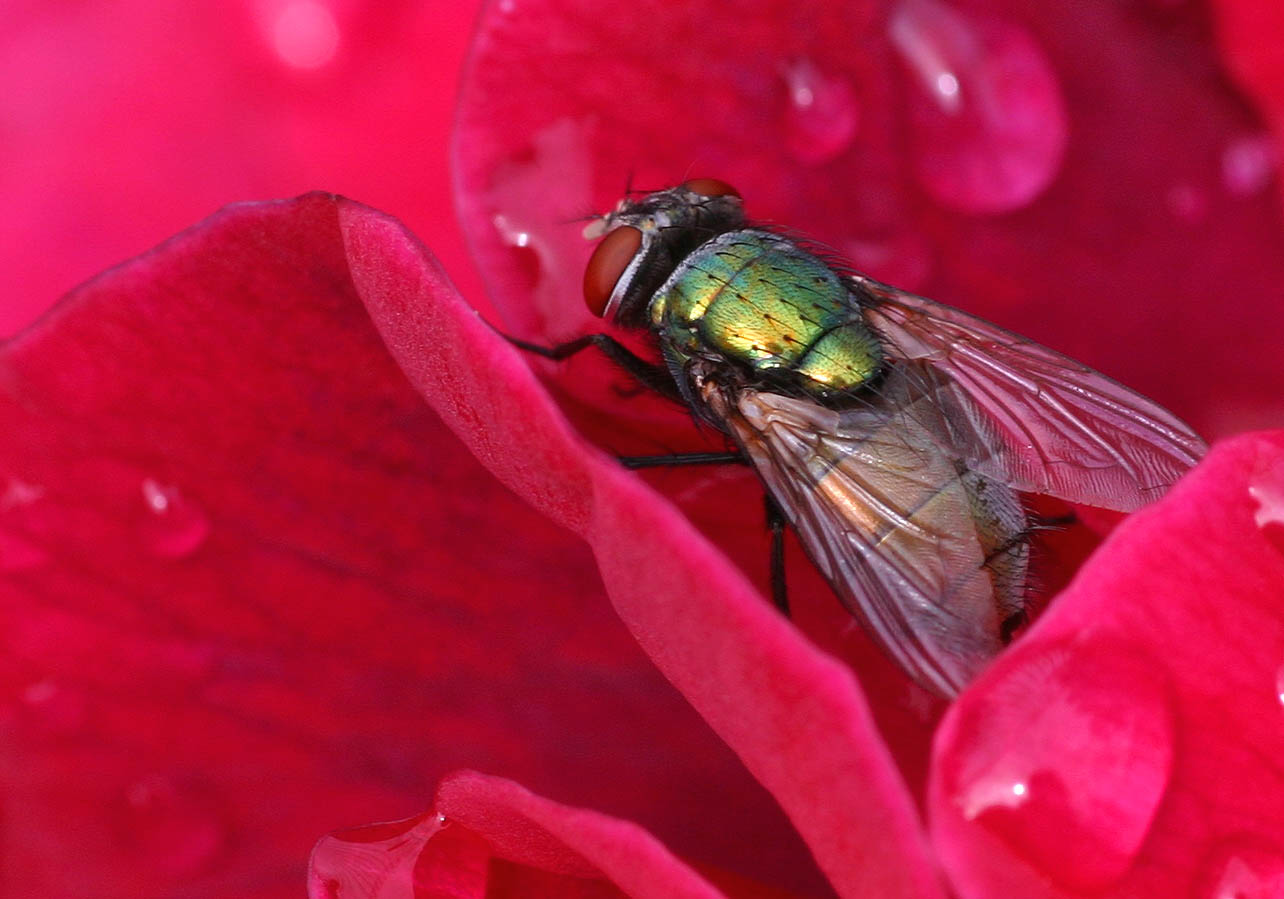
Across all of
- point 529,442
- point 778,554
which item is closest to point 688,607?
point 529,442

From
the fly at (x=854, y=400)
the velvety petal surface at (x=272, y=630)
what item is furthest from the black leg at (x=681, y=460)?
the velvety petal surface at (x=272, y=630)

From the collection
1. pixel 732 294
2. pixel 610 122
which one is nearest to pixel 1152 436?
pixel 732 294

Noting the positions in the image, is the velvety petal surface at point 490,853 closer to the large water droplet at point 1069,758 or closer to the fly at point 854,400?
the large water droplet at point 1069,758

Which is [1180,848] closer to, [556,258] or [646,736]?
[646,736]

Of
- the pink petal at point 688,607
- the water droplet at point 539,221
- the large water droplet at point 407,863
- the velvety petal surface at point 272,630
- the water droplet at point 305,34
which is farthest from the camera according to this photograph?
the water droplet at point 305,34

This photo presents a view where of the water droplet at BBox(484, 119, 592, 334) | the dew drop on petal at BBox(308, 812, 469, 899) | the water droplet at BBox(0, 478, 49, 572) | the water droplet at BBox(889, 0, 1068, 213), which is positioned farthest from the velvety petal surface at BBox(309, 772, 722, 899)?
the water droplet at BBox(889, 0, 1068, 213)

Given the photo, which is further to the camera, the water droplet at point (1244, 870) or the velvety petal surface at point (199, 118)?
the velvety petal surface at point (199, 118)

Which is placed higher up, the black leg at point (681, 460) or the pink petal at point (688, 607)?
the pink petal at point (688, 607)
